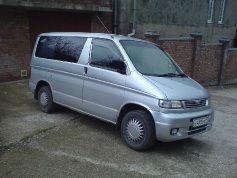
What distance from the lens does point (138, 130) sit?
4539 millimetres

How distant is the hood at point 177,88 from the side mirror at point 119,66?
45 cm

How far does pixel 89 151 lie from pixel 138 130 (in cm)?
87

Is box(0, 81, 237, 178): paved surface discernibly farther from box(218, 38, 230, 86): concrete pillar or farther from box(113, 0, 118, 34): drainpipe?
box(218, 38, 230, 86): concrete pillar

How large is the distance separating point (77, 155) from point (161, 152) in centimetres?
141

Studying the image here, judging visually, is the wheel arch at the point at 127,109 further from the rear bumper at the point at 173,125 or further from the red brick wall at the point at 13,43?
the red brick wall at the point at 13,43

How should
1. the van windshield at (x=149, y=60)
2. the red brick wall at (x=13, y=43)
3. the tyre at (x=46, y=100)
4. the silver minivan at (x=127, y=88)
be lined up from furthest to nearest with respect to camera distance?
the red brick wall at (x=13, y=43)
the tyre at (x=46, y=100)
the van windshield at (x=149, y=60)
the silver minivan at (x=127, y=88)

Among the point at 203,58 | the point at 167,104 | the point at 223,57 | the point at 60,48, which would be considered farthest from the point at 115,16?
the point at 167,104

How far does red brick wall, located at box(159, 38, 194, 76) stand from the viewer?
33.6 feet

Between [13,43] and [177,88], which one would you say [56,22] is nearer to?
[13,43]

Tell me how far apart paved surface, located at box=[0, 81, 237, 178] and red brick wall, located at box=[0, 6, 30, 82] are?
124 inches

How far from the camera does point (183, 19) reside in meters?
15.0

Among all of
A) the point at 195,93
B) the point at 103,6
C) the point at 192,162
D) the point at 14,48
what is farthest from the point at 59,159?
the point at 103,6

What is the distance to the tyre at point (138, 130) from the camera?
4410 mm

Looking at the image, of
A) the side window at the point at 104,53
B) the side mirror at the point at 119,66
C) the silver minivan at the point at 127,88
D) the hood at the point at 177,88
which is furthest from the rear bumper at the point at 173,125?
the side window at the point at 104,53
